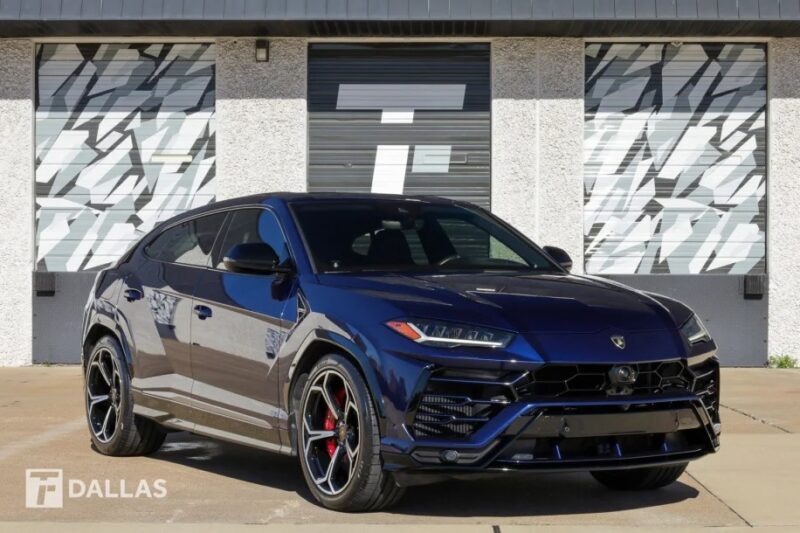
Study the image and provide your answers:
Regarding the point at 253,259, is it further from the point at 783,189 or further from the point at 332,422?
the point at 783,189

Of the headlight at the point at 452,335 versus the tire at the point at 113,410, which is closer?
the headlight at the point at 452,335

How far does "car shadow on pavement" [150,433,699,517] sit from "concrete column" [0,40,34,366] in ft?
21.5

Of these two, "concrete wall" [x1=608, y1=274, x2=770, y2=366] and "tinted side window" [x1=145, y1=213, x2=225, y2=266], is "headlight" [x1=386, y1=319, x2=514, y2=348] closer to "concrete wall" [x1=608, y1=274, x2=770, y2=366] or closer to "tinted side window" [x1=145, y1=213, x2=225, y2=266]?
"tinted side window" [x1=145, y1=213, x2=225, y2=266]

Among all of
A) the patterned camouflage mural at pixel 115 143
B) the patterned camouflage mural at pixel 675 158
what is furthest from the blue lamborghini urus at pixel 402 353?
the patterned camouflage mural at pixel 675 158

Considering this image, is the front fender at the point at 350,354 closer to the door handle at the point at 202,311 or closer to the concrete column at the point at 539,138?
the door handle at the point at 202,311

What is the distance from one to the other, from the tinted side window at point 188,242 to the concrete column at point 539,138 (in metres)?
6.28

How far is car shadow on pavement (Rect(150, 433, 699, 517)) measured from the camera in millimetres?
6766

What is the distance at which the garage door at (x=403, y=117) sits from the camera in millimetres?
14492

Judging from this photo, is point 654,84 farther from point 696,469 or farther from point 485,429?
point 485,429

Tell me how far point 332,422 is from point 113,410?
93.6 inches

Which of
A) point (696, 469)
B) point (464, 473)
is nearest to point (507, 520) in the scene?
point (464, 473)

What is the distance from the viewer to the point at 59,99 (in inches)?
574

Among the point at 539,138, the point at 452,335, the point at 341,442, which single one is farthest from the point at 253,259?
the point at 539,138
